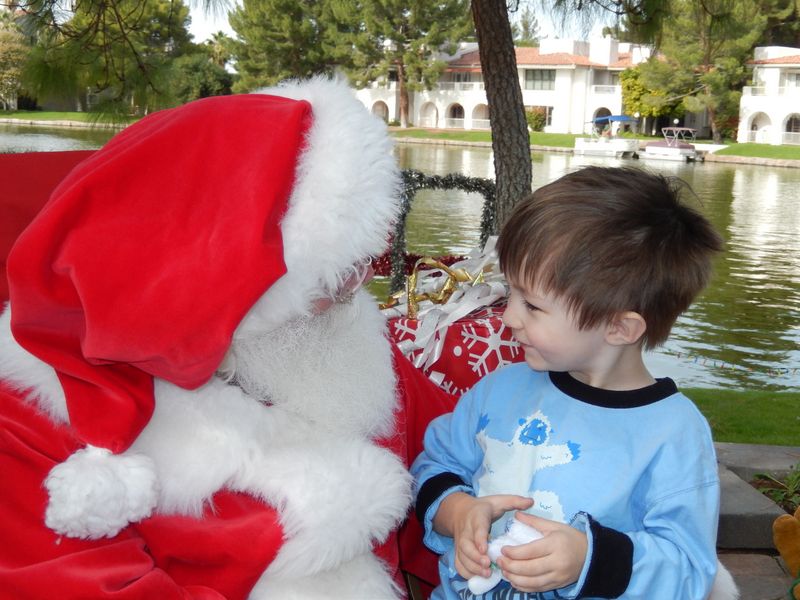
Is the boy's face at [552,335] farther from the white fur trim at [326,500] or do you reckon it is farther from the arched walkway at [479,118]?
the arched walkway at [479,118]

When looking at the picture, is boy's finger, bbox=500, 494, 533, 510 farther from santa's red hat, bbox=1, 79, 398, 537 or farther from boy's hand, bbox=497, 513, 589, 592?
santa's red hat, bbox=1, 79, 398, 537

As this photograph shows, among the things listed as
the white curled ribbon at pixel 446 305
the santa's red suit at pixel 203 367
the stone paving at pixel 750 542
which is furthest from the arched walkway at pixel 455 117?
the santa's red suit at pixel 203 367

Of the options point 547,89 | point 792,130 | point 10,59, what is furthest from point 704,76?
point 10,59

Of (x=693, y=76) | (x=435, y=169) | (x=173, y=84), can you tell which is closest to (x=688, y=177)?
(x=435, y=169)

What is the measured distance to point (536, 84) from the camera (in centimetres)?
3784

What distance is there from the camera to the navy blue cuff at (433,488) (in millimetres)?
1501

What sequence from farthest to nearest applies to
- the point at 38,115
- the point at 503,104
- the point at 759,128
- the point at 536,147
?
the point at 38,115
the point at 759,128
the point at 536,147
the point at 503,104

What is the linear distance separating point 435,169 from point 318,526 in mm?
17889

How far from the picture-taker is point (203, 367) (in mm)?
1212

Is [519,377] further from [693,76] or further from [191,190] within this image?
[693,76]

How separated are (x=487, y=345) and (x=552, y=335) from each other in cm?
65

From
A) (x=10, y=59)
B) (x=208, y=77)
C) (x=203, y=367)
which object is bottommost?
(x=203, y=367)

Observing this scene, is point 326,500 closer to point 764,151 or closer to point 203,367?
point 203,367

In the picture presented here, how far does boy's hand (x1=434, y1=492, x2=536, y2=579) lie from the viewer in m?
1.31
